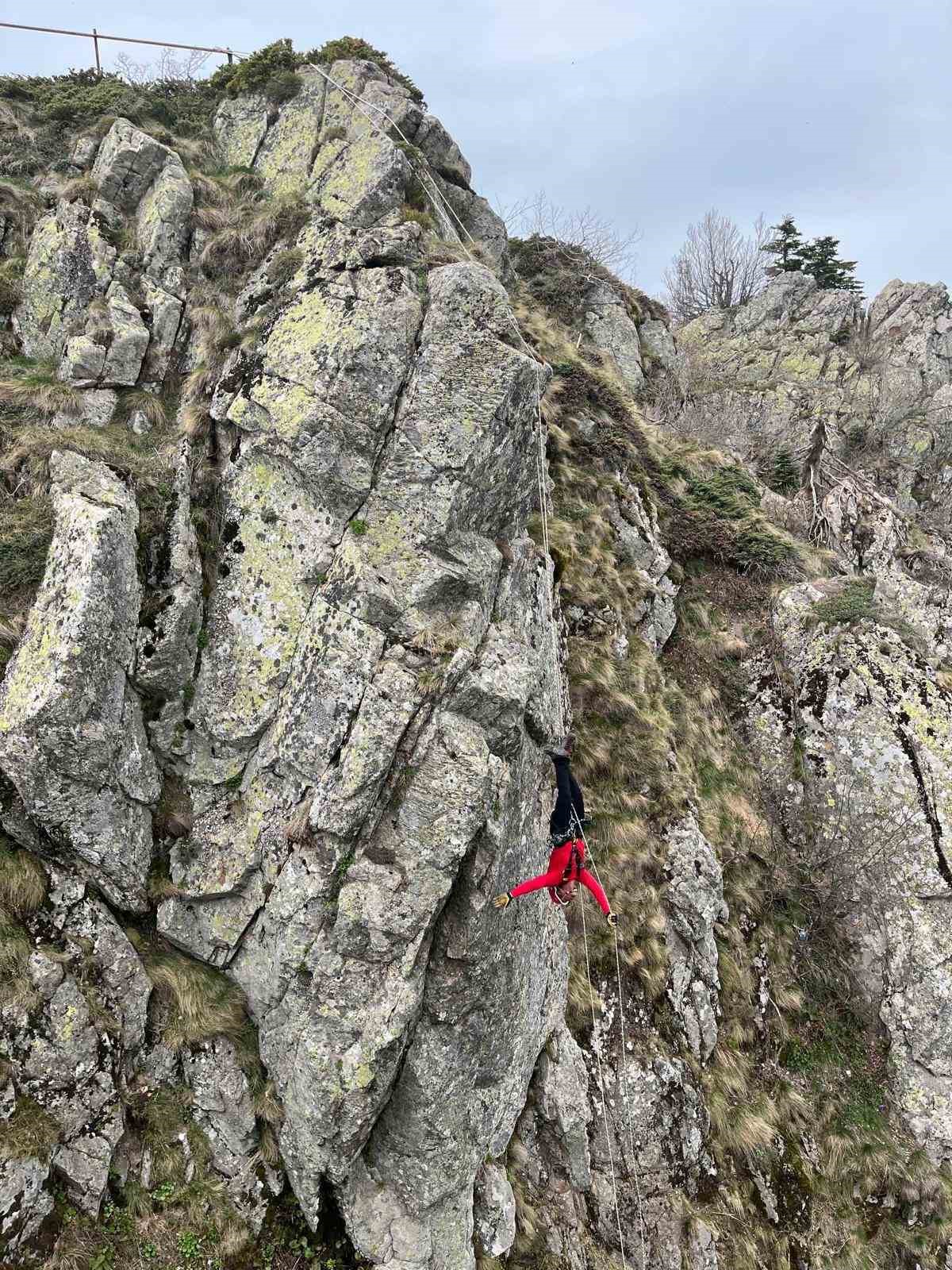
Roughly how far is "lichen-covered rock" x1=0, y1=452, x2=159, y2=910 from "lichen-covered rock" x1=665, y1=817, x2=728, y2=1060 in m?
9.09

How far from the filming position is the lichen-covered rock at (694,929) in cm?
1098

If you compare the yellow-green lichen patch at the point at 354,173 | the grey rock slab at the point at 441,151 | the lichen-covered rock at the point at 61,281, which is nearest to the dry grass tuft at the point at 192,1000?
the lichen-covered rock at the point at 61,281

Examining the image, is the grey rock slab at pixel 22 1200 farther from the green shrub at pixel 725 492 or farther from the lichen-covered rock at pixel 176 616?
the green shrub at pixel 725 492

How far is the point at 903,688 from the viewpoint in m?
13.5

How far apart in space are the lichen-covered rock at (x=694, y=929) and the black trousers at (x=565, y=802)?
16.4 ft

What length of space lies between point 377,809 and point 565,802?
2.51 meters

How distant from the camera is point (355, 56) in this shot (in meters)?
13.9

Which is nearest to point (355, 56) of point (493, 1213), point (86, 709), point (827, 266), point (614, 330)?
point (614, 330)

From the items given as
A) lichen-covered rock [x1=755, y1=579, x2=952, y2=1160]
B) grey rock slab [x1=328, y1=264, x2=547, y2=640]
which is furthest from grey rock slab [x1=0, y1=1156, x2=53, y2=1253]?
lichen-covered rock [x1=755, y1=579, x2=952, y2=1160]

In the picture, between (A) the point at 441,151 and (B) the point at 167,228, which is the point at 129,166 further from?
(A) the point at 441,151

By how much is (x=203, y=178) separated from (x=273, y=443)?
7869 mm

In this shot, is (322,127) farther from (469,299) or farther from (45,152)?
(469,299)

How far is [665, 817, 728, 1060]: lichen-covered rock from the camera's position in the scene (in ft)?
36.0

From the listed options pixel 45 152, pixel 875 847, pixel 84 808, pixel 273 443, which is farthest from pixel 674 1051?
pixel 45 152
